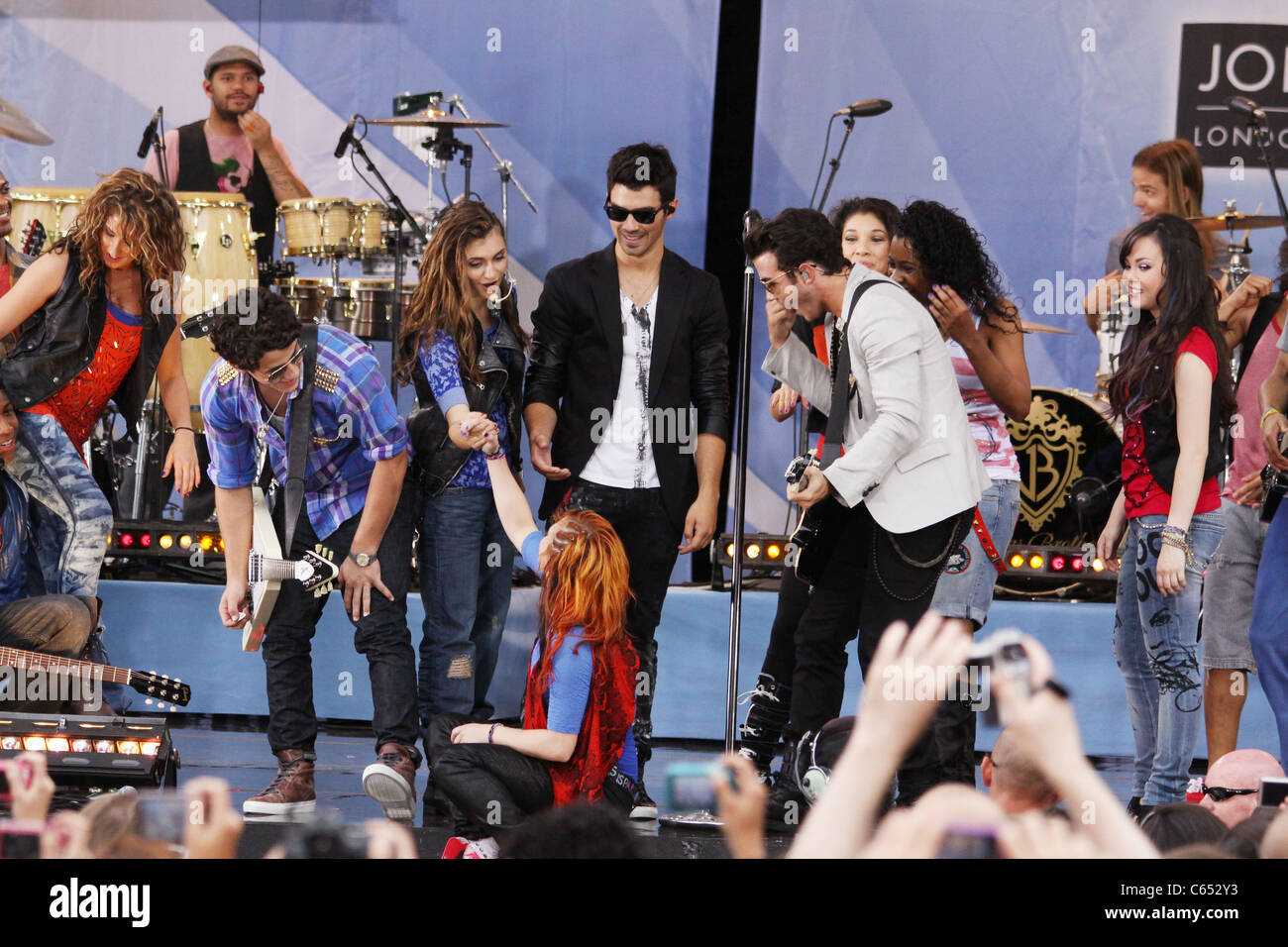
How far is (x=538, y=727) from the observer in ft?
11.0

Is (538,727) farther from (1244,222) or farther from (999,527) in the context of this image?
(1244,222)

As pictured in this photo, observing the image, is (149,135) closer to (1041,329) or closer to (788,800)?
(1041,329)

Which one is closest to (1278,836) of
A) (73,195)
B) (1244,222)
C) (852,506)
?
(852,506)

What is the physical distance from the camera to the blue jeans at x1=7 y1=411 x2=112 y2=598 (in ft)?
13.6

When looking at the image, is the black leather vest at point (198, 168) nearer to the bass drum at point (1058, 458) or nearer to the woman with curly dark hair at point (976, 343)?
the bass drum at point (1058, 458)

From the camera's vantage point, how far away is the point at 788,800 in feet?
12.0

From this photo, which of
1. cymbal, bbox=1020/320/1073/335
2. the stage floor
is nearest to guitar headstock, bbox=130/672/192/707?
the stage floor

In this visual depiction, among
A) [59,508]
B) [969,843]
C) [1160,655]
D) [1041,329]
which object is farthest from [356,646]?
[1041,329]

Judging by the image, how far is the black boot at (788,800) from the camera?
362cm

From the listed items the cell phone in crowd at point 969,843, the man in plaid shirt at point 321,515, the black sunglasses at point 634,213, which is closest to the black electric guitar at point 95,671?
the man in plaid shirt at point 321,515

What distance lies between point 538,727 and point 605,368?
117 centimetres

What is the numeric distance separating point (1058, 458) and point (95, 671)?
377cm

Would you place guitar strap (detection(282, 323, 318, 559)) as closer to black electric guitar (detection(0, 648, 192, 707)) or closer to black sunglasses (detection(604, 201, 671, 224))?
black electric guitar (detection(0, 648, 192, 707))

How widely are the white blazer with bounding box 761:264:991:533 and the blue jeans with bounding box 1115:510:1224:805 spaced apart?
507mm
